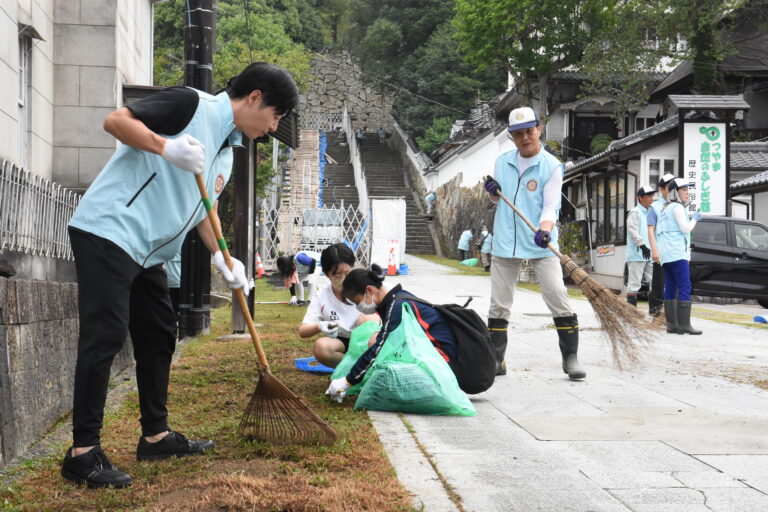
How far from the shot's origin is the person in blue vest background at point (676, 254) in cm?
893

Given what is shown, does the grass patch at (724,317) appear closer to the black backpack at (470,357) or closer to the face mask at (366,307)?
the black backpack at (470,357)

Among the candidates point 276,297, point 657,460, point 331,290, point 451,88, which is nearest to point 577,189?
point 276,297

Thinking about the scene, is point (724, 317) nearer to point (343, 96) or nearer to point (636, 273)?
point (636, 273)

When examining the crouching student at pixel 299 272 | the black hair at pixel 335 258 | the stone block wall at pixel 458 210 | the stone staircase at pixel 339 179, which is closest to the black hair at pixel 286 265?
the crouching student at pixel 299 272

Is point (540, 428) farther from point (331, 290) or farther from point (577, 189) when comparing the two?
point (577, 189)

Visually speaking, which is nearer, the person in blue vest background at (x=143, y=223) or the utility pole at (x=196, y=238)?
the person in blue vest background at (x=143, y=223)

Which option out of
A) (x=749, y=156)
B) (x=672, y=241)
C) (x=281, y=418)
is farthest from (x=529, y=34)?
(x=281, y=418)

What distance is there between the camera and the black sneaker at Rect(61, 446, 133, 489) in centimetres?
293

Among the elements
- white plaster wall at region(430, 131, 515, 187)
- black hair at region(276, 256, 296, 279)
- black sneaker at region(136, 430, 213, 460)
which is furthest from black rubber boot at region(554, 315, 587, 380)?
white plaster wall at region(430, 131, 515, 187)

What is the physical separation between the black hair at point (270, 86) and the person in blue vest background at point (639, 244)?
812 cm

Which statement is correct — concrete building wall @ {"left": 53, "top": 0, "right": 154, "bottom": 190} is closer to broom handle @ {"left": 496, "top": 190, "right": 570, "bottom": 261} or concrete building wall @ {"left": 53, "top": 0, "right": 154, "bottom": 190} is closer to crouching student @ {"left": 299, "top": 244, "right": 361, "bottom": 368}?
crouching student @ {"left": 299, "top": 244, "right": 361, "bottom": 368}

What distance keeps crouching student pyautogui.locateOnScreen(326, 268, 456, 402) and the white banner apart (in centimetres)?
1357

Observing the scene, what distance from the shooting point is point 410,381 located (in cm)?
438

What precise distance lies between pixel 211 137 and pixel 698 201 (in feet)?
51.5
